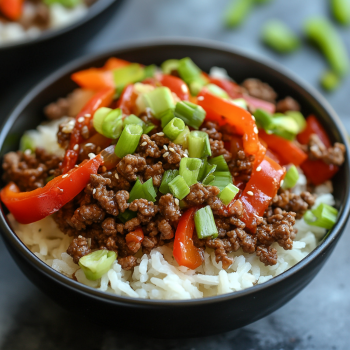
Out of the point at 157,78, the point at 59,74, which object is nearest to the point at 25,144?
the point at 59,74

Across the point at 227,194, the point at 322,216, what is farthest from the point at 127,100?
the point at 322,216

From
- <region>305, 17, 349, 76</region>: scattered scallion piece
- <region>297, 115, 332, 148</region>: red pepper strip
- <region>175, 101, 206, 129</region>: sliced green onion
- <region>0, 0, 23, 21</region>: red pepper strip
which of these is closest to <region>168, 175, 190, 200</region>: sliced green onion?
<region>175, 101, 206, 129</region>: sliced green onion

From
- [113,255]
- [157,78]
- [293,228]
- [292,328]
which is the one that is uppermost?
[157,78]

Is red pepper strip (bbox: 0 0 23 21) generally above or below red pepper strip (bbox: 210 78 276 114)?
below

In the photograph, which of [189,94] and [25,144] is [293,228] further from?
[25,144]

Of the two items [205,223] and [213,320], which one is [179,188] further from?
[213,320]

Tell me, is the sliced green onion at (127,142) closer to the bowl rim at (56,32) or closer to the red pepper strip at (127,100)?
the red pepper strip at (127,100)

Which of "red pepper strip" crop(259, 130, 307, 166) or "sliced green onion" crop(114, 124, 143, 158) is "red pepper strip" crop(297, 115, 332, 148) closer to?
"red pepper strip" crop(259, 130, 307, 166)
